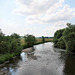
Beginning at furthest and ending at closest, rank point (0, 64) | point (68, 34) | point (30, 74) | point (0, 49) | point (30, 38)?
point (30, 38) < point (68, 34) < point (0, 49) < point (0, 64) < point (30, 74)

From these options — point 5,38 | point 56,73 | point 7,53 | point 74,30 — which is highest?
point 74,30

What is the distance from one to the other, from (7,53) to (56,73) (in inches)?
535

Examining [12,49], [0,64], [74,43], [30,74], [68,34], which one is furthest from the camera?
[68,34]

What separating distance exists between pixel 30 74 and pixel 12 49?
11.9m

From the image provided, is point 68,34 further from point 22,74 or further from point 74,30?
point 22,74

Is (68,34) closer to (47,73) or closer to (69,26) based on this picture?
(69,26)

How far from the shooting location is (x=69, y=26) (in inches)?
1133

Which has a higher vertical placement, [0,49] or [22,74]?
→ [0,49]

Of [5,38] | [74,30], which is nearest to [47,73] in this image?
[5,38]

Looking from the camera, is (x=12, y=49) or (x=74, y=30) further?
(x=74, y=30)

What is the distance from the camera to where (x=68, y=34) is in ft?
89.6

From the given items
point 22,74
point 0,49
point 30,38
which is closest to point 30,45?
point 30,38

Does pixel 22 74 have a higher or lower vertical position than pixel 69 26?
lower

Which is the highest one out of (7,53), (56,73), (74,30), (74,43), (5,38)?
(74,30)
